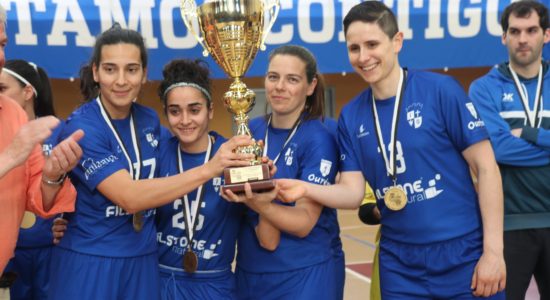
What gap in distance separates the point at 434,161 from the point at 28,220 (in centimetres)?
217

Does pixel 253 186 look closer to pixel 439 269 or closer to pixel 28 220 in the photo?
pixel 439 269

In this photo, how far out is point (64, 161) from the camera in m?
2.54

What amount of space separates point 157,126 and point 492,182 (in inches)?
61.0

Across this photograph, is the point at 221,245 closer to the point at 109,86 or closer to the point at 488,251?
the point at 109,86

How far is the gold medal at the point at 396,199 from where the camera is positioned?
2863mm

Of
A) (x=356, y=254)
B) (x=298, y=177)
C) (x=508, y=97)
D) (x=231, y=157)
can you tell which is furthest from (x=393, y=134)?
(x=356, y=254)

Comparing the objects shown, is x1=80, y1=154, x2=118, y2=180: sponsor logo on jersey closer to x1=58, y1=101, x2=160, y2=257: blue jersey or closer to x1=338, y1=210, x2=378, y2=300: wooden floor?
x1=58, y1=101, x2=160, y2=257: blue jersey

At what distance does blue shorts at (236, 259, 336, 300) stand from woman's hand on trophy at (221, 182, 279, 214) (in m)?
0.45

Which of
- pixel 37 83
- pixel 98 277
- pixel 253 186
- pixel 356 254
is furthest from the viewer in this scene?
pixel 356 254

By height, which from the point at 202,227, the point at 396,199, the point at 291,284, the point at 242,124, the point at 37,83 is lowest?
the point at 291,284

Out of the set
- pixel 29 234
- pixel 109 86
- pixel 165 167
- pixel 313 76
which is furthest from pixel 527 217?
pixel 29 234

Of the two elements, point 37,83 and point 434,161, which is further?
point 37,83

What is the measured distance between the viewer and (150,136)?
3045 millimetres

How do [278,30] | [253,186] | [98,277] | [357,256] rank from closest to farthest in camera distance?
[253,186], [98,277], [357,256], [278,30]
